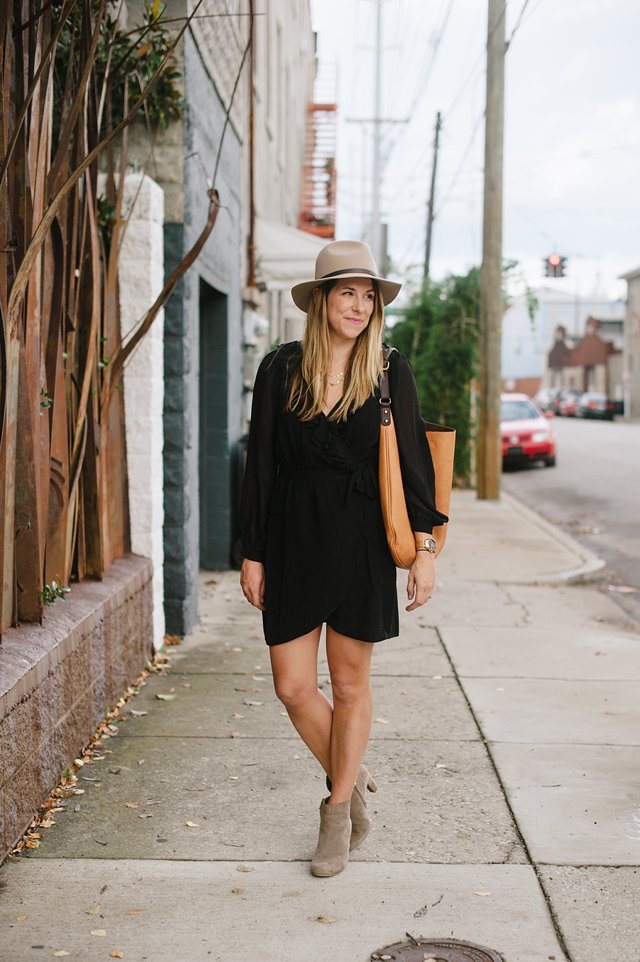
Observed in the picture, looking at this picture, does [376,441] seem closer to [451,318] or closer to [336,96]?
[451,318]

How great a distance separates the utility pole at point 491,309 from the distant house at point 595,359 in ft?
165

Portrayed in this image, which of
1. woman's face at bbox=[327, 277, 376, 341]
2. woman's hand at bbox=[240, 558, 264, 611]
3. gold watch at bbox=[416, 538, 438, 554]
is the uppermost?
woman's face at bbox=[327, 277, 376, 341]

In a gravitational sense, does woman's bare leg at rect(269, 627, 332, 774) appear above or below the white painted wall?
below

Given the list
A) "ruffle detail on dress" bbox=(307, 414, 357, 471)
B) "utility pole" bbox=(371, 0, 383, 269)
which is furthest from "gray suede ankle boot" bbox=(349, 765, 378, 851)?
"utility pole" bbox=(371, 0, 383, 269)

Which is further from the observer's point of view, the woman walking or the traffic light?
the traffic light

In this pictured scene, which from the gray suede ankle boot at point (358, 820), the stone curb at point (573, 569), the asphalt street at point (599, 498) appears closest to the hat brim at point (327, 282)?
the gray suede ankle boot at point (358, 820)

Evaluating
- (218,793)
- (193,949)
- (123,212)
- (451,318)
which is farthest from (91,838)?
(451,318)

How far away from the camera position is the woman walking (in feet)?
11.9

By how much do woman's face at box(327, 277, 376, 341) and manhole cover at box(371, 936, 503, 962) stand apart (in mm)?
1826

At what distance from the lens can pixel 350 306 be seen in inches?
145

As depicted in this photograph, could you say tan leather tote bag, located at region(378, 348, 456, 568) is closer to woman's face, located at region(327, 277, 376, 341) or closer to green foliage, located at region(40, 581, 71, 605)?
woman's face, located at region(327, 277, 376, 341)

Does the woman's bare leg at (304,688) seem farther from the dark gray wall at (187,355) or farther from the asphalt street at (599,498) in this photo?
the asphalt street at (599,498)

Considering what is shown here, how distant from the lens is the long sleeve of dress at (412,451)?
3.66 meters

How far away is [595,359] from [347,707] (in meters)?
73.8
